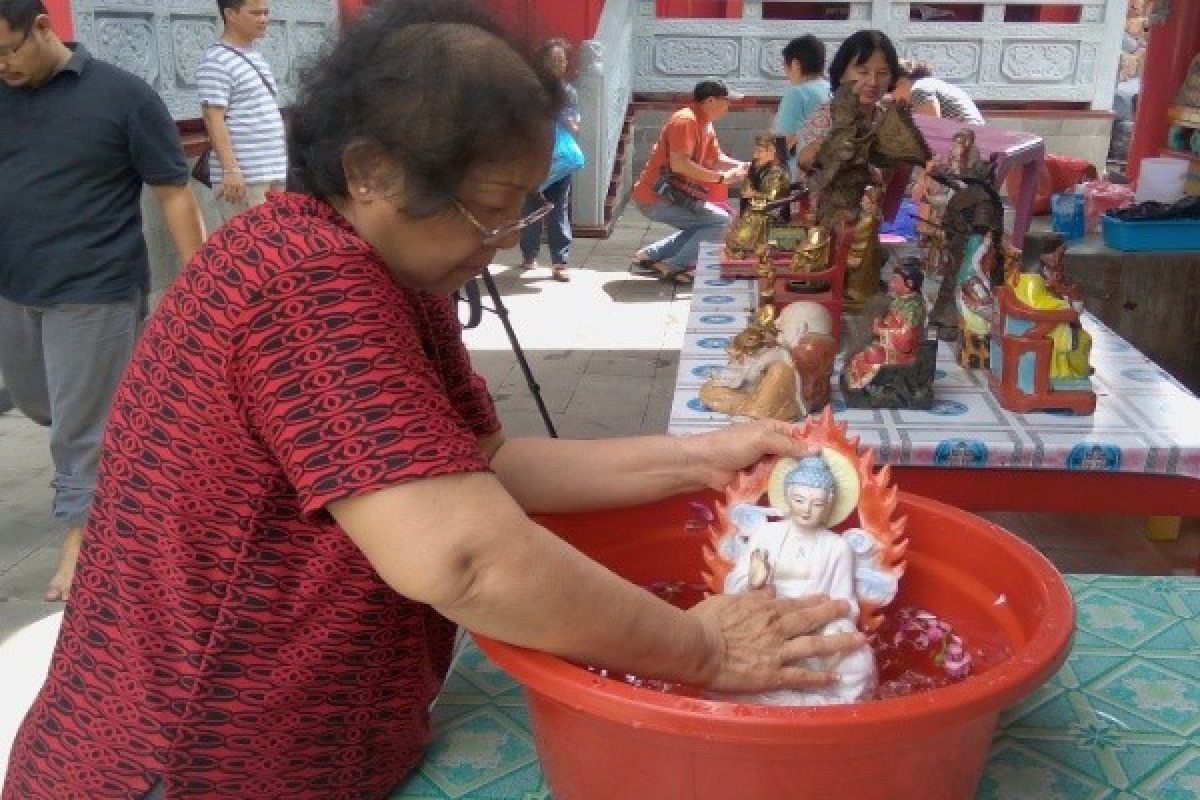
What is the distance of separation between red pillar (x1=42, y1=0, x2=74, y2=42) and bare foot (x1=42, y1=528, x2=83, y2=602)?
3076 millimetres

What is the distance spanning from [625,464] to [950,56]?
933cm

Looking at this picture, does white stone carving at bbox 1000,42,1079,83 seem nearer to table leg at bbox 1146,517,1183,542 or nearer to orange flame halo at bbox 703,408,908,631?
table leg at bbox 1146,517,1183,542

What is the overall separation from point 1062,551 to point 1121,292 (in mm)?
1177

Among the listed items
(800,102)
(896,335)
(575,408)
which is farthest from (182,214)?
(800,102)

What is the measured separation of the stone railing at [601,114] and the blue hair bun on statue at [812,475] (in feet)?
21.8

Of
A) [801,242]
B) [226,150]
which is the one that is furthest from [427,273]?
[226,150]

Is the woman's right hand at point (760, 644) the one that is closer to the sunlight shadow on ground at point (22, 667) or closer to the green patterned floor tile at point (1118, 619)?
the green patterned floor tile at point (1118, 619)

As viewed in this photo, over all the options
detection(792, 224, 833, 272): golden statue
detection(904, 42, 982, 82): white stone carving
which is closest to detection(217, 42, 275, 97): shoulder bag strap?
detection(792, 224, 833, 272): golden statue

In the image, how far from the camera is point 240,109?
510 cm

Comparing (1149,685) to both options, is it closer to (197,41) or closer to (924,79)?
A: (924,79)

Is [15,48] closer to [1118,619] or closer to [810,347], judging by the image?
[810,347]

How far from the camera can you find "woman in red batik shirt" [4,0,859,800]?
86cm

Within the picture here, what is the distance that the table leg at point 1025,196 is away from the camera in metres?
3.98

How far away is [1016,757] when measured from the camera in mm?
1183
